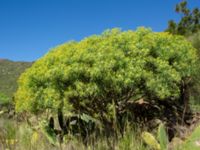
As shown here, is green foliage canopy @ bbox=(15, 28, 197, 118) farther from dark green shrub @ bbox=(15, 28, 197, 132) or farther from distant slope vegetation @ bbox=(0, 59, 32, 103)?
distant slope vegetation @ bbox=(0, 59, 32, 103)

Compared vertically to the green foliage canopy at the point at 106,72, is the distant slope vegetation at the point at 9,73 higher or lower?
higher

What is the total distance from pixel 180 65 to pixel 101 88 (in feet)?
5.28

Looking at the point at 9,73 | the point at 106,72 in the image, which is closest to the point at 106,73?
the point at 106,72

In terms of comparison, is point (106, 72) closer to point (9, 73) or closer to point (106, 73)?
point (106, 73)

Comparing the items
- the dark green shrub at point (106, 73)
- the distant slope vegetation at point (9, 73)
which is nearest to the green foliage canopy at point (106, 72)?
the dark green shrub at point (106, 73)

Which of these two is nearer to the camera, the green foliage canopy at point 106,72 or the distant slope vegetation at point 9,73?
the green foliage canopy at point 106,72

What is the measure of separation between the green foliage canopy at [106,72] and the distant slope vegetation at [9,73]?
595 inches

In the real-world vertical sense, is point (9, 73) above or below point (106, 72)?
above

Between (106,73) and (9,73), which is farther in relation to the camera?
(9,73)

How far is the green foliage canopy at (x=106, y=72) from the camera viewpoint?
20.5ft

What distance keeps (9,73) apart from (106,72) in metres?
24.0

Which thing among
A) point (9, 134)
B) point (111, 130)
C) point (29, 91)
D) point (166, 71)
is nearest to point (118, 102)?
point (111, 130)

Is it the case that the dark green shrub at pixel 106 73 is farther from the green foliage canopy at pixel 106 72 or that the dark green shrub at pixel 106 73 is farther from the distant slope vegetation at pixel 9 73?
the distant slope vegetation at pixel 9 73

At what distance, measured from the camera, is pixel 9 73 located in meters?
29.2
